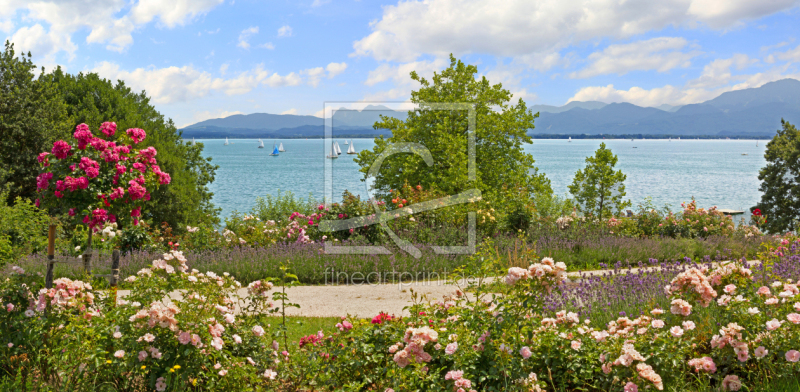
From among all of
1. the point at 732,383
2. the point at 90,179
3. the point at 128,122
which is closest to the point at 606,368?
the point at 732,383

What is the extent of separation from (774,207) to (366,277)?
744 inches

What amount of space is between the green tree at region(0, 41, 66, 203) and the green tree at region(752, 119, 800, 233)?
23.8 metres

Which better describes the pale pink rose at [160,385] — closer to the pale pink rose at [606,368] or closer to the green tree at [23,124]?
the pale pink rose at [606,368]

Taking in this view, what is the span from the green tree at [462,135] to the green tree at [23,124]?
8.83m

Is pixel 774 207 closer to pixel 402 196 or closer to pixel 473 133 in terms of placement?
pixel 473 133

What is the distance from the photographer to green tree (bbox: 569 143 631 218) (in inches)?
463

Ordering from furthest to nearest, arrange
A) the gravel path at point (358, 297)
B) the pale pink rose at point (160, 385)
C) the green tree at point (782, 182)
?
1. the green tree at point (782, 182)
2. the gravel path at point (358, 297)
3. the pale pink rose at point (160, 385)

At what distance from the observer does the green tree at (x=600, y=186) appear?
38.6 ft

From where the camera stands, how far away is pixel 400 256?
7461 mm

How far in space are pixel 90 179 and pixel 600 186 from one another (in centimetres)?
1090

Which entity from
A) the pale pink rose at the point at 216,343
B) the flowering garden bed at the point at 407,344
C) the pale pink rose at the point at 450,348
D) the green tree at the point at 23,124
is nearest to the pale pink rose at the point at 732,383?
the flowering garden bed at the point at 407,344


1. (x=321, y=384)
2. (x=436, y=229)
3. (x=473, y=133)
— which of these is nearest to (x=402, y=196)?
(x=436, y=229)

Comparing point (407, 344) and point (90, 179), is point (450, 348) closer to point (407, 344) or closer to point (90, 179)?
point (407, 344)

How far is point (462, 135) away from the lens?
502 inches
